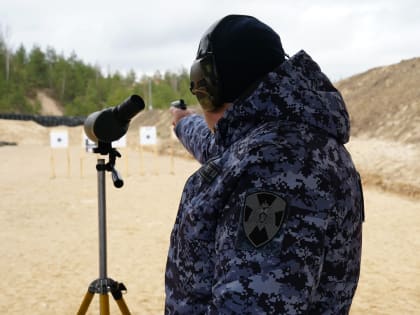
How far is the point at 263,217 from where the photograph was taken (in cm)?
75

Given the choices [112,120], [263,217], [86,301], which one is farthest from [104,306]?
[263,217]

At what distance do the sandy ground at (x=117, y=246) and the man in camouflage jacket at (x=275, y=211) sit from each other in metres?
2.84

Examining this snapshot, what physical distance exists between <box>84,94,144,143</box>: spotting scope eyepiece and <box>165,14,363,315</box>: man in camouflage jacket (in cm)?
96

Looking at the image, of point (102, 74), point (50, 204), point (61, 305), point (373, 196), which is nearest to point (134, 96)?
point (61, 305)

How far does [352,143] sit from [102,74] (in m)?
55.8

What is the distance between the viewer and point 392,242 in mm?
5789

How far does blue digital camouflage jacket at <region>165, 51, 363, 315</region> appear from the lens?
759 mm

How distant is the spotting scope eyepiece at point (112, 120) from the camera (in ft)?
6.08

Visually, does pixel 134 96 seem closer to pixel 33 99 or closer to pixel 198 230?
pixel 198 230

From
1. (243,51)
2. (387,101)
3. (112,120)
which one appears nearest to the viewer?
(243,51)

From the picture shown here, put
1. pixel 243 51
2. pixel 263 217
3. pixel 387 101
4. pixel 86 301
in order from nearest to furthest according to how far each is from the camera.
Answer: pixel 263 217, pixel 243 51, pixel 86 301, pixel 387 101

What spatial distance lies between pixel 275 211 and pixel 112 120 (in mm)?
1271

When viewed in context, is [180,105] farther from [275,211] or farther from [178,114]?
[275,211]

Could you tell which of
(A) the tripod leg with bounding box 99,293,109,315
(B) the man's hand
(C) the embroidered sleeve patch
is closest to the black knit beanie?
(C) the embroidered sleeve patch
